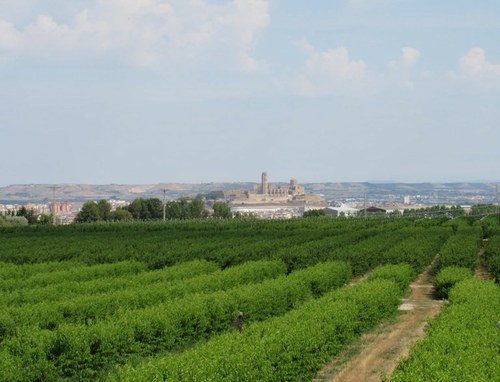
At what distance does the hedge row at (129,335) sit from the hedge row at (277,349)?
1.78m

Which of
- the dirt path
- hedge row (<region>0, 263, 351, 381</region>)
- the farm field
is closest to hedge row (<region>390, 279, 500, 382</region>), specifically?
the farm field

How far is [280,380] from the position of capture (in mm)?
13328

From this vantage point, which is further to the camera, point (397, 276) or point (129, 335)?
point (397, 276)

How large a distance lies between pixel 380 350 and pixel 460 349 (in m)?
6.32

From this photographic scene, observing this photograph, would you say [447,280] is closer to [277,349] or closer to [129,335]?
[129,335]

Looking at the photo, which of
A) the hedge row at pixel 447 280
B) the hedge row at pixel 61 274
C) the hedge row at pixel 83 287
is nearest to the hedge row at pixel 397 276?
the hedge row at pixel 447 280

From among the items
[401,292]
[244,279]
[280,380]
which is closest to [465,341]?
[280,380]

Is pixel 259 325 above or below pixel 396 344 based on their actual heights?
above

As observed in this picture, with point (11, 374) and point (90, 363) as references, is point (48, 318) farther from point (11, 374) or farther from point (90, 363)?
point (11, 374)

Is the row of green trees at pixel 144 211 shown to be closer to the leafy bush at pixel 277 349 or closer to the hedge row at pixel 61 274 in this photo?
the hedge row at pixel 61 274

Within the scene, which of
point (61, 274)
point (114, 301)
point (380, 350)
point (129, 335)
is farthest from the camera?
point (61, 274)

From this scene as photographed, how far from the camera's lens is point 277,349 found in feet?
44.2

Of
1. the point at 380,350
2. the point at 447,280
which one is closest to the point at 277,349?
the point at 380,350

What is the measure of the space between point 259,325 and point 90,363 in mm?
3699
